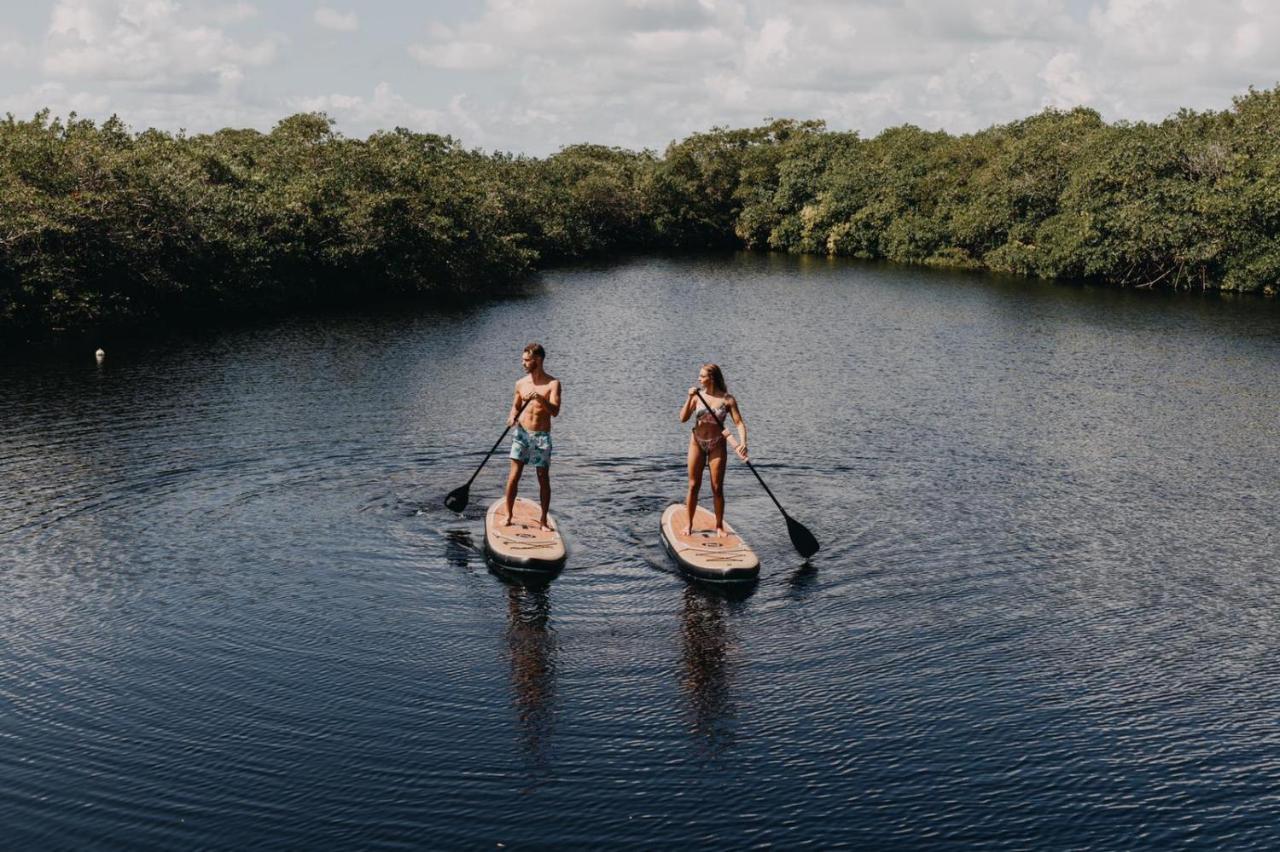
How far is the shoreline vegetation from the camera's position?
Result: 3516 centimetres

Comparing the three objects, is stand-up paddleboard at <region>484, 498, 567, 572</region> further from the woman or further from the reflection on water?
the woman

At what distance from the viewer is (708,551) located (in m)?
14.6

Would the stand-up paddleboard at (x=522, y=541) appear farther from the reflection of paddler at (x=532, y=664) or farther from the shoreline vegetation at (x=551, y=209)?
the shoreline vegetation at (x=551, y=209)

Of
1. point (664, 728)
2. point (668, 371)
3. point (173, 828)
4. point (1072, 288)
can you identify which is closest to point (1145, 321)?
point (1072, 288)

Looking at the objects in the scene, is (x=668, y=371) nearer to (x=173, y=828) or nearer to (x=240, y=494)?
(x=240, y=494)

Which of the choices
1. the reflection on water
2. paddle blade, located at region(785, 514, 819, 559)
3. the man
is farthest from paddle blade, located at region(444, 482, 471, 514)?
paddle blade, located at region(785, 514, 819, 559)

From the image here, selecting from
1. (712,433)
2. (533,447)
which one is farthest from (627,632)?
(533,447)

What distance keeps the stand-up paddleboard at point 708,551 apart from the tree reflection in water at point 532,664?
1.79 m

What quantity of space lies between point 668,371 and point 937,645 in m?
19.8

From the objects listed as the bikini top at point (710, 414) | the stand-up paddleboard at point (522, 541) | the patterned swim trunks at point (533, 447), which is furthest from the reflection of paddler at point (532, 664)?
the bikini top at point (710, 414)

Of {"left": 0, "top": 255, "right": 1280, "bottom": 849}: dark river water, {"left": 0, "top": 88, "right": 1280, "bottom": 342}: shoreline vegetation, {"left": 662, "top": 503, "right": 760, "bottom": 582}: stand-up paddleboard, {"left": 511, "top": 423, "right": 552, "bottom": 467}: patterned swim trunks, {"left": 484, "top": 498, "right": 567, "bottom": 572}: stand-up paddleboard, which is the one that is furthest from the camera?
{"left": 0, "top": 88, "right": 1280, "bottom": 342}: shoreline vegetation

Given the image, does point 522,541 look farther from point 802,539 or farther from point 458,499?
point 802,539

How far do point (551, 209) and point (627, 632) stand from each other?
6401cm

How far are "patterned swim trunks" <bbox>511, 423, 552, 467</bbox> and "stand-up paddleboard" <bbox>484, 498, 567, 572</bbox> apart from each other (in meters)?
0.89
